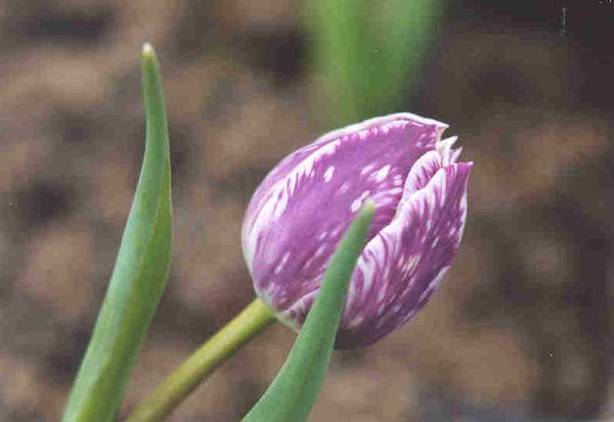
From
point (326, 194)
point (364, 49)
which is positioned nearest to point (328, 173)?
point (326, 194)

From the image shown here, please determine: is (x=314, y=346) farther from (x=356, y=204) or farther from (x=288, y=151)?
(x=288, y=151)

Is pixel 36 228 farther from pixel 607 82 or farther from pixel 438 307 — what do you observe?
pixel 607 82

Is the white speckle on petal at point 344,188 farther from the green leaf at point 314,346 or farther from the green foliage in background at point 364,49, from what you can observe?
the green foliage in background at point 364,49

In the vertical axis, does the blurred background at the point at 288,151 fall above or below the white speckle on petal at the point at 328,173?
below

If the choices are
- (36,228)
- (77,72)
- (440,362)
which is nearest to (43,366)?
(36,228)

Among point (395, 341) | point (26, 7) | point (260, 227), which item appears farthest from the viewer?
point (395, 341)

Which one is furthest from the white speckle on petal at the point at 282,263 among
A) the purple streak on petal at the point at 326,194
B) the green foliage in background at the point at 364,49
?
the green foliage in background at the point at 364,49

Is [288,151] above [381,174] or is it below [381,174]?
below
